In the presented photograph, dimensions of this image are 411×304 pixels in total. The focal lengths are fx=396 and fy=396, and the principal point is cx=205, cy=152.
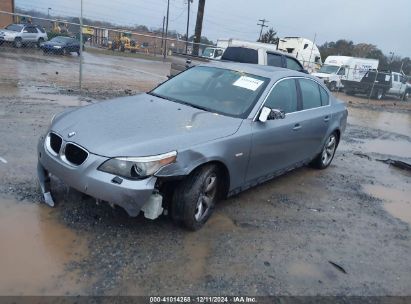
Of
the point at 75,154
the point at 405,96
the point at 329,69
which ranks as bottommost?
the point at 405,96

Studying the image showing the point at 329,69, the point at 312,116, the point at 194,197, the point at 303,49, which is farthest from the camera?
the point at 303,49

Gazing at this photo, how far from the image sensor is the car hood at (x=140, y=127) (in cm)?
352

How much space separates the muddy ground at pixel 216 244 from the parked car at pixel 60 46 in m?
22.8

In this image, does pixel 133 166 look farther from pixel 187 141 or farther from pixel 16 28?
pixel 16 28

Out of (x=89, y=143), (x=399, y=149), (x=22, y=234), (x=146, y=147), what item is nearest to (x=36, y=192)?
(x=22, y=234)

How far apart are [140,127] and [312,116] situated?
2.87 m

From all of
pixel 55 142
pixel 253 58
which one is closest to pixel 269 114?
pixel 55 142

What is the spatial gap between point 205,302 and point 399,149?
8.39 m

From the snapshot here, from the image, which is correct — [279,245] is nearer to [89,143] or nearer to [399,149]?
[89,143]

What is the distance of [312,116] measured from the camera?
5.69 meters

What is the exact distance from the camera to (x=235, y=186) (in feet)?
14.4

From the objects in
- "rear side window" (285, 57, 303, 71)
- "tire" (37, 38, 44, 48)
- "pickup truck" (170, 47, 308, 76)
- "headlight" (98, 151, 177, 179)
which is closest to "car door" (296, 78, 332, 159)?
"headlight" (98, 151, 177, 179)

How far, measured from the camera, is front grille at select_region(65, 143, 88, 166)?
140 inches

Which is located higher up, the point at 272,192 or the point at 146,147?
the point at 146,147
